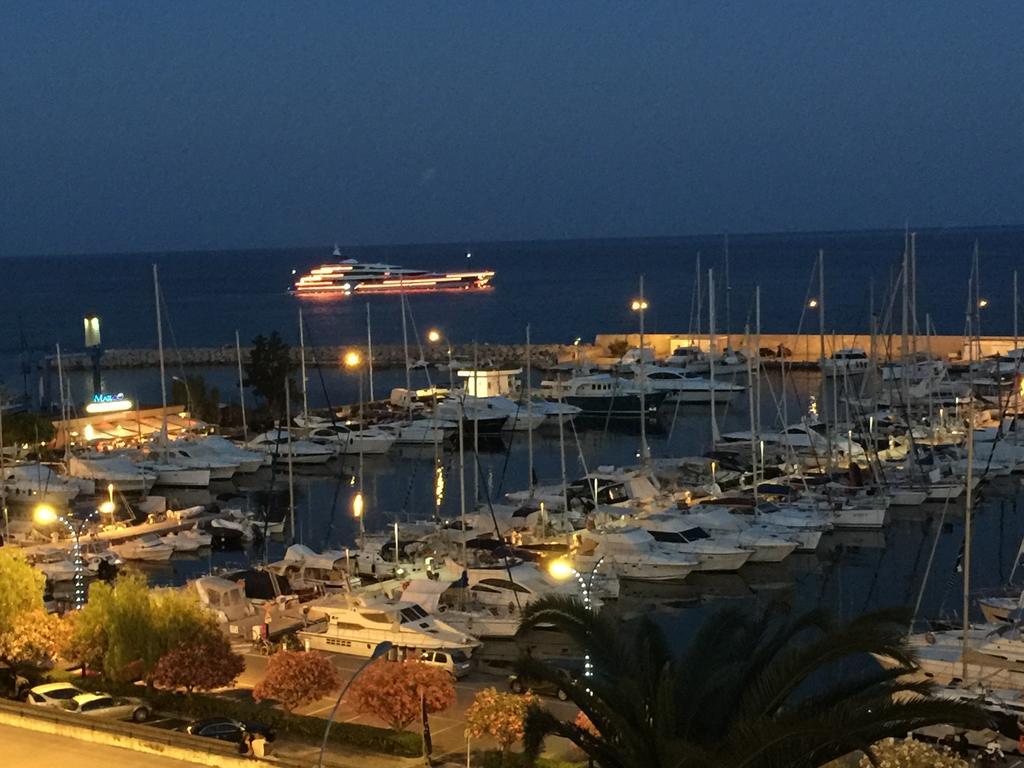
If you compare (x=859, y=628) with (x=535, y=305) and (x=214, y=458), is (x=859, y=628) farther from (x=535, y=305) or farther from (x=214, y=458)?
(x=535, y=305)

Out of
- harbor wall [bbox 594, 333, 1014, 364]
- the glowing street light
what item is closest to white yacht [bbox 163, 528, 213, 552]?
the glowing street light

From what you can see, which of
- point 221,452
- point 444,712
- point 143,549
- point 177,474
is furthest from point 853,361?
point 444,712

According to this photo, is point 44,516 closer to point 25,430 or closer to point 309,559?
point 309,559

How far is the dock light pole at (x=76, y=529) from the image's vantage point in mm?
28406

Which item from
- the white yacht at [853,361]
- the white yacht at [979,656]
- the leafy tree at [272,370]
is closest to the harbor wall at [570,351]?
the white yacht at [853,361]

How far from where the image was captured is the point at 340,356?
8212 cm

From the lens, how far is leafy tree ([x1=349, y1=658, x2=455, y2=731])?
53.5ft

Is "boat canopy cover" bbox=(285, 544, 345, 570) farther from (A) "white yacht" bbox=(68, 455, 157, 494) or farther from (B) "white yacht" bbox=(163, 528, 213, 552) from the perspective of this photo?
(A) "white yacht" bbox=(68, 455, 157, 494)

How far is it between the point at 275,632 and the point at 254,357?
31419mm

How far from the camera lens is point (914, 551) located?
3167 cm

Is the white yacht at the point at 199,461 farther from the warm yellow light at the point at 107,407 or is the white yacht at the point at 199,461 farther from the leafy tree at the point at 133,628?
the leafy tree at the point at 133,628

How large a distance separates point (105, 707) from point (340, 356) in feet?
214

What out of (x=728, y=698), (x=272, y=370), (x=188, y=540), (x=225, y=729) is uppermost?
(x=728, y=698)

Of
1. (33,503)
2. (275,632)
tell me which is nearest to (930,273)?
(33,503)
